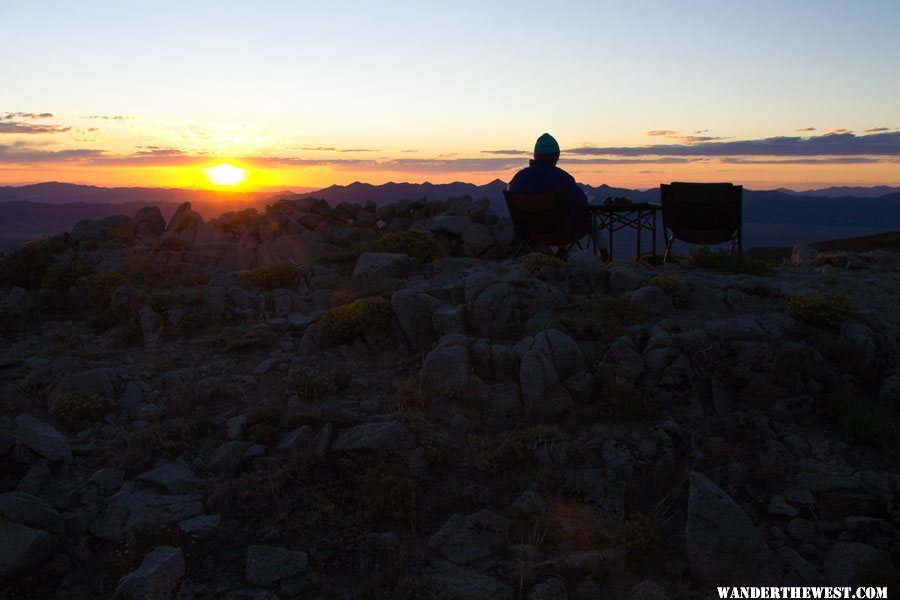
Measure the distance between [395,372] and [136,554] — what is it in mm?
5032

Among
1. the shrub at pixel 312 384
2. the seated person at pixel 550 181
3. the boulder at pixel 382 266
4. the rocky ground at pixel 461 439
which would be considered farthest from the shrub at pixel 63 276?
the seated person at pixel 550 181

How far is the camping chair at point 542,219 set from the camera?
62.1 ft

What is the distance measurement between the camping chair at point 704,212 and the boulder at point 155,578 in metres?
15.5

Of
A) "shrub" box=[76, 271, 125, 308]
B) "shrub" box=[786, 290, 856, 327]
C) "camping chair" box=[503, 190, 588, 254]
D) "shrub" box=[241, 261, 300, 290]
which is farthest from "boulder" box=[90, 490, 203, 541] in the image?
"camping chair" box=[503, 190, 588, 254]

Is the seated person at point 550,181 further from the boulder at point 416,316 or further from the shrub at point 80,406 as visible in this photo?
the shrub at point 80,406

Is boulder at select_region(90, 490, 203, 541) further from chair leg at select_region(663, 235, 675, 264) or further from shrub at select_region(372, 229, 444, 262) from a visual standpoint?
chair leg at select_region(663, 235, 675, 264)

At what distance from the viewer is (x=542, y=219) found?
1941 centimetres

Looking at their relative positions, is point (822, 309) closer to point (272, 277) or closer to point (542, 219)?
point (542, 219)

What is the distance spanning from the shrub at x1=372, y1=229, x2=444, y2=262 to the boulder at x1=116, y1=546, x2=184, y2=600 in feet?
41.1

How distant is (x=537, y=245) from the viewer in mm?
20297

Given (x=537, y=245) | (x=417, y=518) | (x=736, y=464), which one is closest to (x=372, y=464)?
(x=417, y=518)

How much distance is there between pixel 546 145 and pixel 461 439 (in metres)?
13.1

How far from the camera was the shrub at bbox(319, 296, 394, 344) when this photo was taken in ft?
40.1

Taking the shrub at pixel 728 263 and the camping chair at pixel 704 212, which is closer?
the shrub at pixel 728 263
